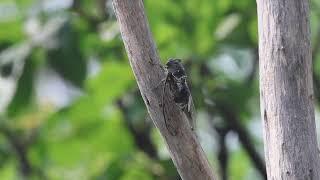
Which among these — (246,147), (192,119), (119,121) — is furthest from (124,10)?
(246,147)

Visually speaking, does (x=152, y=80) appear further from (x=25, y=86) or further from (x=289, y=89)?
(x=25, y=86)

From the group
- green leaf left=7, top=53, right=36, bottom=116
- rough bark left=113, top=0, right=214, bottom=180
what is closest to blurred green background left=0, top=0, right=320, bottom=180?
green leaf left=7, top=53, right=36, bottom=116

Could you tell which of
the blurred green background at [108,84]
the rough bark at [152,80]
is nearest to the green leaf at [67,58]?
the blurred green background at [108,84]

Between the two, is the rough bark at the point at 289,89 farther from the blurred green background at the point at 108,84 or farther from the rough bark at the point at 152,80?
the blurred green background at the point at 108,84

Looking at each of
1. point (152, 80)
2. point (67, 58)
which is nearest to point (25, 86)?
point (67, 58)

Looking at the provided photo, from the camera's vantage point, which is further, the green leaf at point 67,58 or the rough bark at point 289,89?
the green leaf at point 67,58

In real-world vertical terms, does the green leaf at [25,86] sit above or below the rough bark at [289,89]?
below
